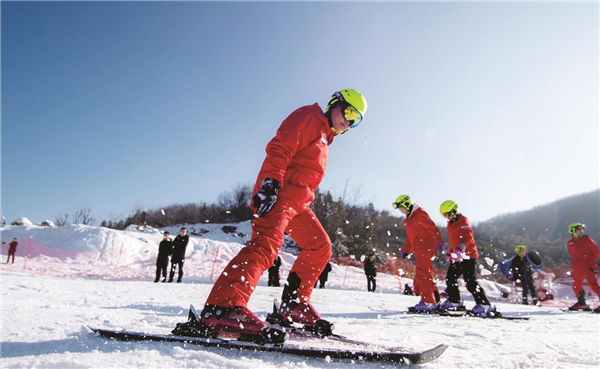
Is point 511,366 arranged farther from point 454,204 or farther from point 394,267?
point 394,267

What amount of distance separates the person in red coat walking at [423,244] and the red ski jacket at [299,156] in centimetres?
375

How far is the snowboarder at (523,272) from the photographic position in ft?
34.9

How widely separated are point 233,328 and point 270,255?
1.52ft

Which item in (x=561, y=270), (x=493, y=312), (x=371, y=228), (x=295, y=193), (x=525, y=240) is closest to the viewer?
(x=295, y=193)

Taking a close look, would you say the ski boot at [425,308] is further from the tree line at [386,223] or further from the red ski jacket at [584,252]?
the tree line at [386,223]

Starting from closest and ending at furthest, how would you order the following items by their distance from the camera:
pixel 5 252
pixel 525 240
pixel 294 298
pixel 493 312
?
pixel 294 298
pixel 493 312
pixel 5 252
pixel 525 240

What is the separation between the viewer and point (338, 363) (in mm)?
1566

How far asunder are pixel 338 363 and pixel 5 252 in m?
20.9

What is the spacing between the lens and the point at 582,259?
8.36m

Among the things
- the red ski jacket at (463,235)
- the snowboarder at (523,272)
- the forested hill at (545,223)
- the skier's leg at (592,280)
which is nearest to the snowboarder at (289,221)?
the red ski jacket at (463,235)

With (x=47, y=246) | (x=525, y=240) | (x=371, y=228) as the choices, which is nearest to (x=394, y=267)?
(x=371, y=228)

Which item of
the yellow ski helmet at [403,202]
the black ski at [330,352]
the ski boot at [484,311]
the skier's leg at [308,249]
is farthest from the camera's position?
the yellow ski helmet at [403,202]

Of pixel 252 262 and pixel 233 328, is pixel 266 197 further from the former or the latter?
pixel 233 328

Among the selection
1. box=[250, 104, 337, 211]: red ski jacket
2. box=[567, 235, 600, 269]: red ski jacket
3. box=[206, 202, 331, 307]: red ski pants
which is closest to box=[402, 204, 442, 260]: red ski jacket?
box=[206, 202, 331, 307]: red ski pants
